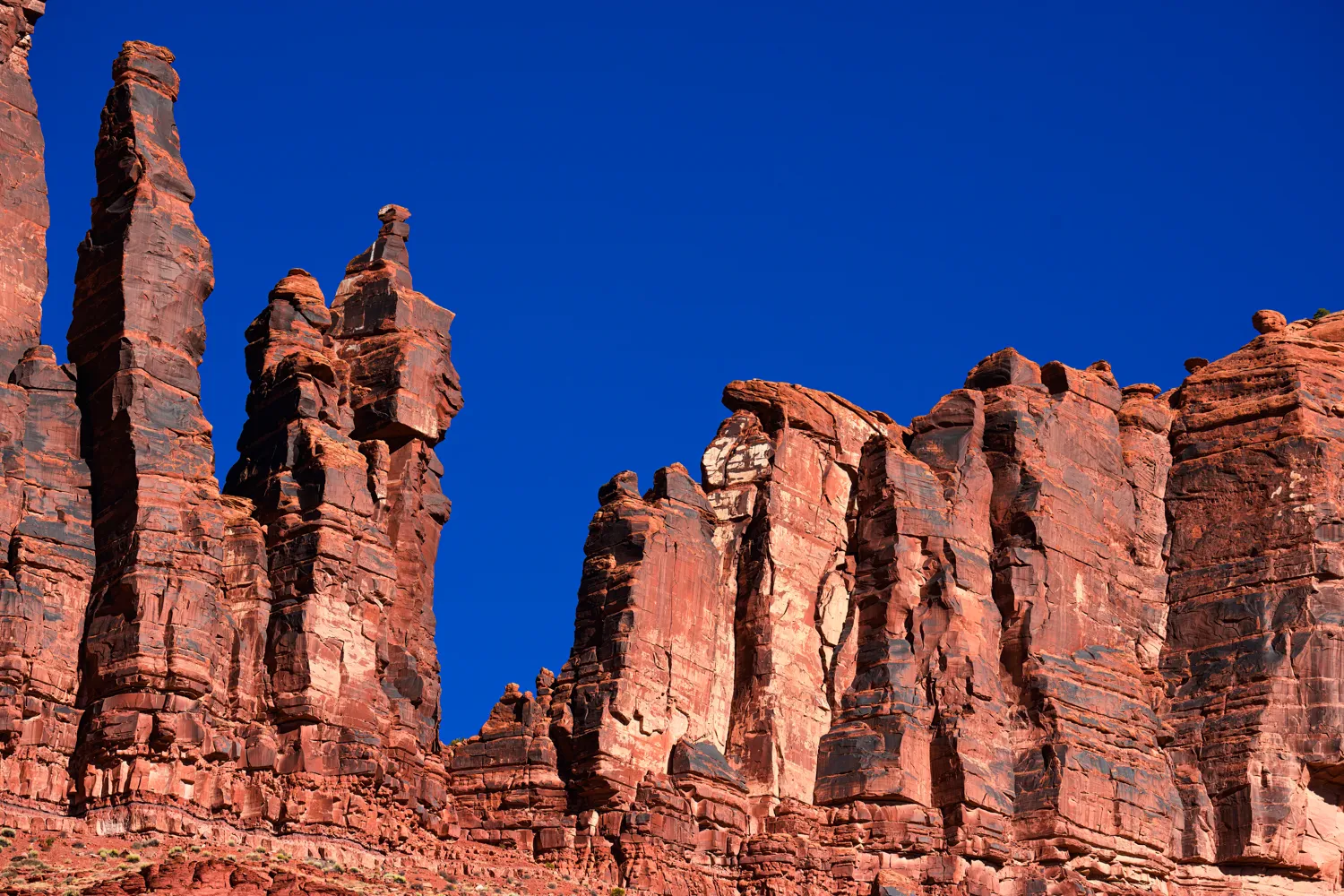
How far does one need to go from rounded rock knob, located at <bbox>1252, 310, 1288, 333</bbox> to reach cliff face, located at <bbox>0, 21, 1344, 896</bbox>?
87 millimetres

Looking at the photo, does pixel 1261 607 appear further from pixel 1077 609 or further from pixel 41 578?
pixel 41 578

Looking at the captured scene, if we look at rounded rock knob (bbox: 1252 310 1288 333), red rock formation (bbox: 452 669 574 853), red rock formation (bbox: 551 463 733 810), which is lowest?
red rock formation (bbox: 452 669 574 853)

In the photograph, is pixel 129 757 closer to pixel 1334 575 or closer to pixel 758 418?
pixel 758 418

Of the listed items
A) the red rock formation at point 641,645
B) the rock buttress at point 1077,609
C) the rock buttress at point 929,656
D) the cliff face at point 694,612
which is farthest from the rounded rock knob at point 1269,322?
the red rock formation at point 641,645

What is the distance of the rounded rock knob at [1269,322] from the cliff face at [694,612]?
0.09 metres

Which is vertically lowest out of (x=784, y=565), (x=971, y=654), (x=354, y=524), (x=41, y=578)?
(x=41, y=578)

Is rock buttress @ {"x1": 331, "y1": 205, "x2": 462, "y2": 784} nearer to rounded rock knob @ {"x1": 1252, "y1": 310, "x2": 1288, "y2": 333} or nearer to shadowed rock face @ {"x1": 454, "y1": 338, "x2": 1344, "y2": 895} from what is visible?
shadowed rock face @ {"x1": 454, "y1": 338, "x2": 1344, "y2": 895}

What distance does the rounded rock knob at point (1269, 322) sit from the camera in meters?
93.9

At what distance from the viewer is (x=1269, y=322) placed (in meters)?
93.9

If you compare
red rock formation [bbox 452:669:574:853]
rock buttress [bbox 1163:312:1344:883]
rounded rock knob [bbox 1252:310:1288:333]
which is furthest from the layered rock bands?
rounded rock knob [bbox 1252:310:1288:333]

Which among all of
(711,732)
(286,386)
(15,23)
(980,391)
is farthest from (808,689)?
(15,23)

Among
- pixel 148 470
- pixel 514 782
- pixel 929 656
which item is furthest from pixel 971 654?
pixel 148 470

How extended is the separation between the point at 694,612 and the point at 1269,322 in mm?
22478

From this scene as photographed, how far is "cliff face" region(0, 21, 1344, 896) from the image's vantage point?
7144cm
